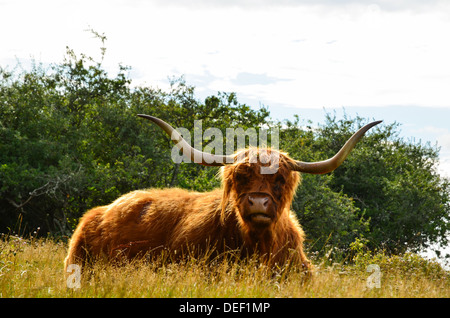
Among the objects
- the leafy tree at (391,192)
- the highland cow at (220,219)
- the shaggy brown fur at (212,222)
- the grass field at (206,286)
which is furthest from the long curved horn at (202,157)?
the leafy tree at (391,192)

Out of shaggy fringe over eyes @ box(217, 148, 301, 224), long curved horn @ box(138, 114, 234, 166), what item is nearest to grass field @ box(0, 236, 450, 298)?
shaggy fringe over eyes @ box(217, 148, 301, 224)

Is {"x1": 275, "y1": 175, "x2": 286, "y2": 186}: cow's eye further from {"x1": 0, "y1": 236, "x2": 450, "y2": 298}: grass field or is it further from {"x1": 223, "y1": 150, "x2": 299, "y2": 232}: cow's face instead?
{"x1": 0, "y1": 236, "x2": 450, "y2": 298}: grass field

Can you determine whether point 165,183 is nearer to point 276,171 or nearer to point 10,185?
point 10,185

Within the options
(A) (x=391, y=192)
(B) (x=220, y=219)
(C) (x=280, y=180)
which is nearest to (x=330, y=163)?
(C) (x=280, y=180)

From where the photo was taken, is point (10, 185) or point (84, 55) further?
point (84, 55)

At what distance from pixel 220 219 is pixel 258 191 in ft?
2.60

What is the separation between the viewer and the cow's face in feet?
17.5

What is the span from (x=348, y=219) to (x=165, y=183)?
5.29m

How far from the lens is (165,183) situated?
1462 centimetres

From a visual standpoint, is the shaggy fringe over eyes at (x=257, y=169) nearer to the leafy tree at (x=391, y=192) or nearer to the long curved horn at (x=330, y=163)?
the long curved horn at (x=330, y=163)

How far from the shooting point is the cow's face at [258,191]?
17.5ft
